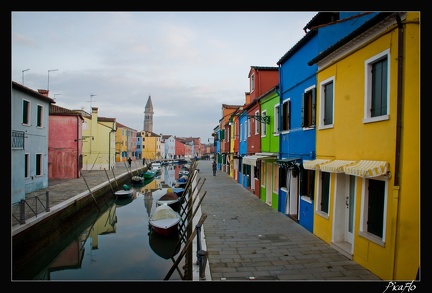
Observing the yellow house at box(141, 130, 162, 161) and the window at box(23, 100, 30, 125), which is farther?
the yellow house at box(141, 130, 162, 161)

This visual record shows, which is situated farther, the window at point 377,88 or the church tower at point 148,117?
the church tower at point 148,117

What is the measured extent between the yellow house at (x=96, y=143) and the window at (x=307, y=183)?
32.9 meters

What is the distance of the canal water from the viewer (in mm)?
10562

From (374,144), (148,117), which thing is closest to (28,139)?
(374,144)

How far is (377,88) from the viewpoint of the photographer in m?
6.49

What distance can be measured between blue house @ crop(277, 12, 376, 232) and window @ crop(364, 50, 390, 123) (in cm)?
166

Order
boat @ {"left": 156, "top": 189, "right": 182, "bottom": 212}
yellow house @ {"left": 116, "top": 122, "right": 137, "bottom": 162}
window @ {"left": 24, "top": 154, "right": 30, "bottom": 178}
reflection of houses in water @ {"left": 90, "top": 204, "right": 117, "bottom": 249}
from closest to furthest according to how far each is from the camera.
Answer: reflection of houses in water @ {"left": 90, "top": 204, "right": 117, "bottom": 249}
window @ {"left": 24, "top": 154, "right": 30, "bottom": 178}
boat @ {"left": 156, "top": 189, "right": 182, "bottom": 212}
yellow house @ {"left": 116, "top": 122, "right": 137, "bottom": 162}

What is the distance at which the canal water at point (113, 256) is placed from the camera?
10.6 meters

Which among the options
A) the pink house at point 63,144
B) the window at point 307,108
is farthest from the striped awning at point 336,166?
the pink house at point 63,144

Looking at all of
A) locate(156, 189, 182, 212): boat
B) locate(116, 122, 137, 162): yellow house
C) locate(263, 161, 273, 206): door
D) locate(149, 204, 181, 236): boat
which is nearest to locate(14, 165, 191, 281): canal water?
locate(149, 204, 181, 236): boat

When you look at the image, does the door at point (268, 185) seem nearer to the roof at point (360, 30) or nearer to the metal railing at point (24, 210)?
the roof at point (360, 30)

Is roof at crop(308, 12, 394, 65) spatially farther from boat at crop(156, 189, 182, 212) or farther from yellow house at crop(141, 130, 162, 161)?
yellow house at crop(141, 130, 162, 161)
